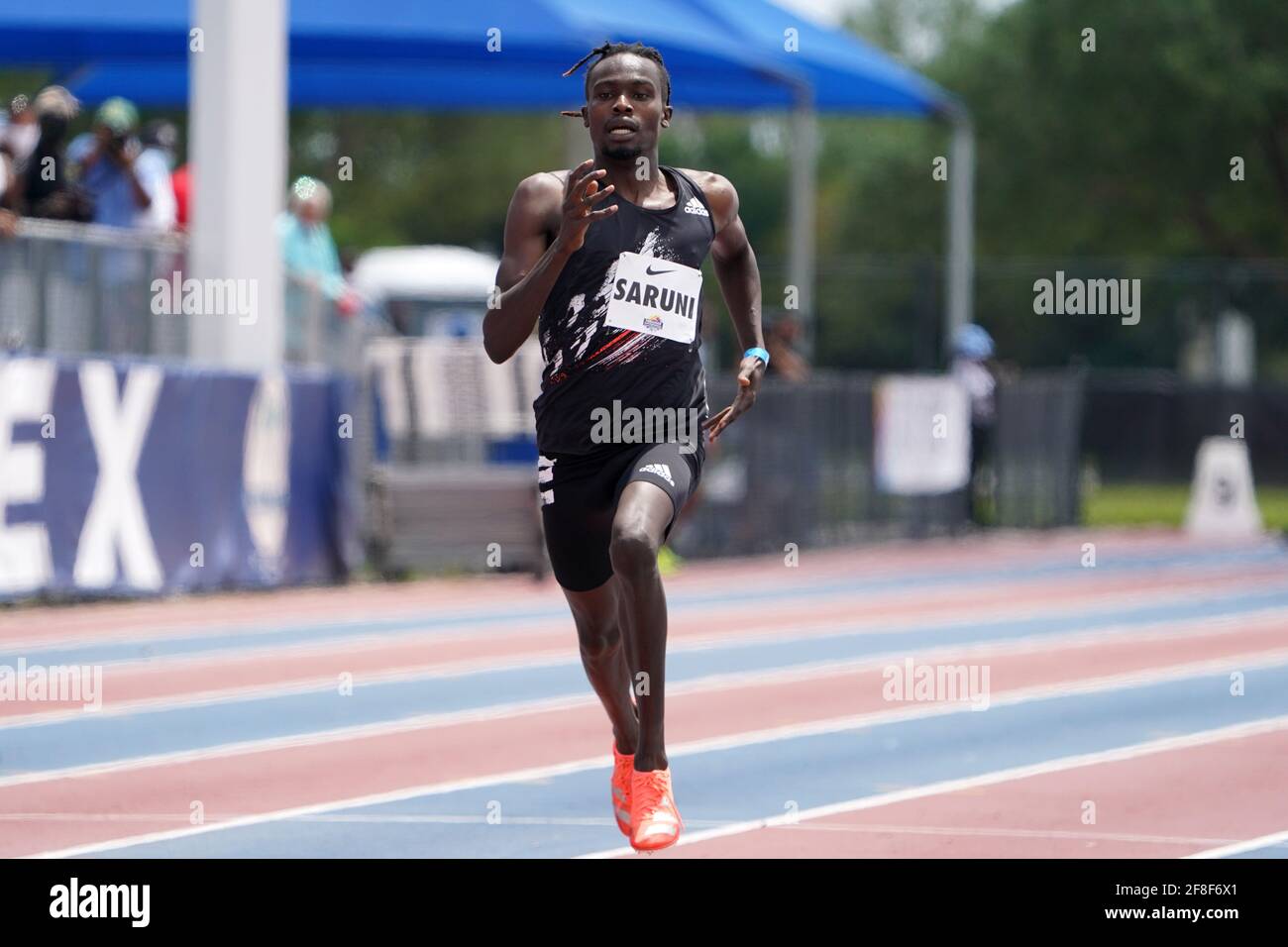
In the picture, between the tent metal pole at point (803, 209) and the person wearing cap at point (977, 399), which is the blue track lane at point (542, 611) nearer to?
the person wearing cap at point (977, 399)

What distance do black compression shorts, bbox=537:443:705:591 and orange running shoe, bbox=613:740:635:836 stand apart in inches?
22.5

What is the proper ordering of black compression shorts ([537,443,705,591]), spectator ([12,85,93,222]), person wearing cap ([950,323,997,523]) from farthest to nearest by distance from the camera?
person wearing cap ([950,323,997,523]) < spectator ([12,85,93,222]) < black compression shorts ([537,443,705,591])

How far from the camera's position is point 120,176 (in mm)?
16781

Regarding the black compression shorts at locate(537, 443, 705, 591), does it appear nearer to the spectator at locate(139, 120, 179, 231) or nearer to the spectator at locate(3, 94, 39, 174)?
the spectator at locate(3, 94, 39, 174)

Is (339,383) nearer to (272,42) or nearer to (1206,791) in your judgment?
(272,42)

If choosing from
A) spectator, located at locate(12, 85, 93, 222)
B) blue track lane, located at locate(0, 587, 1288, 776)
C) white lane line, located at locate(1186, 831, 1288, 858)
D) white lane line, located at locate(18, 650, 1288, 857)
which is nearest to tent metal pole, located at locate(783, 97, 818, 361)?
blue track lane, located at locate(0, 587, 1288, 776)

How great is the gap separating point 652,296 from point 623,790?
148cm

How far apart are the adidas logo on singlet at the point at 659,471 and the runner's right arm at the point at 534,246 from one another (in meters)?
0.52

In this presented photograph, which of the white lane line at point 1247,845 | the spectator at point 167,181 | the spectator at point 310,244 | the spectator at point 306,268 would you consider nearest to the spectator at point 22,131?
the spectator at point 167,181

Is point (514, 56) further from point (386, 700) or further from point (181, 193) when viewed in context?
point (386, 700)

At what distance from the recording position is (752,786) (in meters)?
8.52

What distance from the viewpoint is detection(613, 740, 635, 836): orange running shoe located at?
22.3ft

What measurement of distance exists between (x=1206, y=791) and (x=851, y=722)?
2.45 meters
